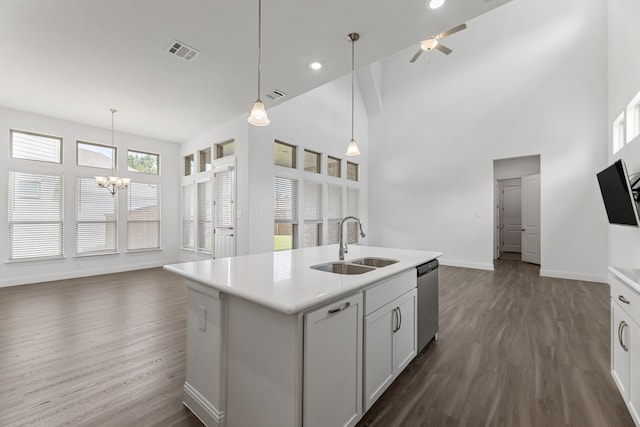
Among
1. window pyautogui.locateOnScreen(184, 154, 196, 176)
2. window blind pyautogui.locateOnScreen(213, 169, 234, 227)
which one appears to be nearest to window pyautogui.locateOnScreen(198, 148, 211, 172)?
window pyautogui.locateOnScreen(184, 154, 196, 176)

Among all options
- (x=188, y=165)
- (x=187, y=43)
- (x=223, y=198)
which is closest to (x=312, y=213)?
(x=223, y=198)

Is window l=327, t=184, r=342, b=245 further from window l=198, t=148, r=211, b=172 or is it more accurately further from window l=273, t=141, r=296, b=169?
window l=198, t=148, r=211, b=172

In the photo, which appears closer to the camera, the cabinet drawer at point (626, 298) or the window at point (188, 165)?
the cabinet drawer at point (626, 298)

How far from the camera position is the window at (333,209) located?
23.6 feet

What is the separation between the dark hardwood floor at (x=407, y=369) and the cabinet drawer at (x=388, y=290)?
0.67 metres

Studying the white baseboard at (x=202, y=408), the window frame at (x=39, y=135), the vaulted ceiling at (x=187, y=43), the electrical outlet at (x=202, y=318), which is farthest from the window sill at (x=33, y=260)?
the electrical outlet at (x=202, y=318)

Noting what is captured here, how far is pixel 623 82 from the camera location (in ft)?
13.4

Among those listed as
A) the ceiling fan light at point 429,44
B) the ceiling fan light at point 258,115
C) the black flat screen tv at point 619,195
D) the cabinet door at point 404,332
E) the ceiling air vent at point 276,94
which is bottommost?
the cabinet door at point 404,332

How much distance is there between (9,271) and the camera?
4.75m

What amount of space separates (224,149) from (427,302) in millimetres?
5235

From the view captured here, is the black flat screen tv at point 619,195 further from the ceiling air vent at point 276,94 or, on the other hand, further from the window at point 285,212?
the window at point 285,212

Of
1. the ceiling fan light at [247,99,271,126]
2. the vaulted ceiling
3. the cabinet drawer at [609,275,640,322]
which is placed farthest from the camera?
the vaulted ceiling

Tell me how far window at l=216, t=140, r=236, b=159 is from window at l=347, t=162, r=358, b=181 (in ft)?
11.4

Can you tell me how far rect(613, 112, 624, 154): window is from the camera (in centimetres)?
429
